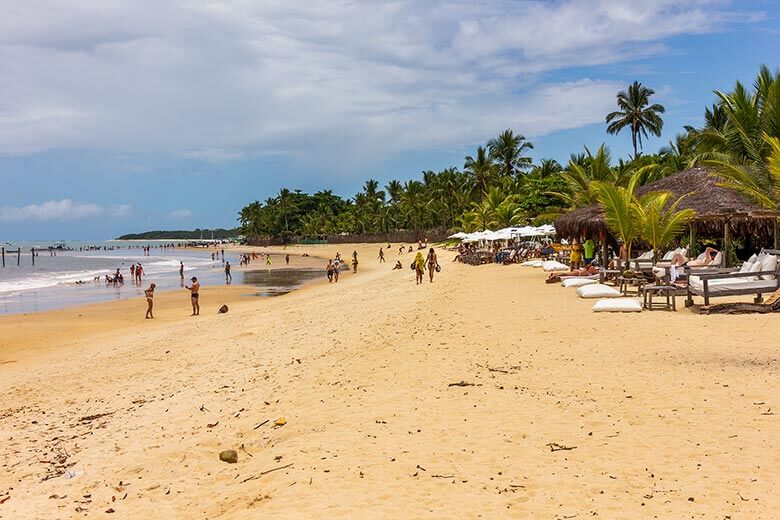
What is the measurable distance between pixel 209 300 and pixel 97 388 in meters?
18.5

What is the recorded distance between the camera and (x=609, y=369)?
739 centimetres

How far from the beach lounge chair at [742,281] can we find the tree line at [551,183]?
1.28 metres

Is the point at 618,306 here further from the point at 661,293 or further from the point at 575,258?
the point at 575,258

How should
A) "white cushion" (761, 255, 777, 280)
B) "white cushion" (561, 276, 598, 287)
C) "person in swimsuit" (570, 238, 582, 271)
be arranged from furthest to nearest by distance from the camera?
1. "person in swimsuit" (570, 238, 582, 271)
2. "white cushion" (561, 276, 598, 287)
3. "white cushion" (761, 255, 777, 280)

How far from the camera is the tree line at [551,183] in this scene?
14375 mm

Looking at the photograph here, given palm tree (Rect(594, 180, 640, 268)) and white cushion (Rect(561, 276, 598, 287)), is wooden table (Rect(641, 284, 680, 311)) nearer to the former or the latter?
palm tree (Rect(594, 180, 640, 268))

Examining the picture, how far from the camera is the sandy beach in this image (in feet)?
14.4

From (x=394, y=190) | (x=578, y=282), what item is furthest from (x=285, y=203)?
(x=578, y=282)

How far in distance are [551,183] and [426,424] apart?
36055mm

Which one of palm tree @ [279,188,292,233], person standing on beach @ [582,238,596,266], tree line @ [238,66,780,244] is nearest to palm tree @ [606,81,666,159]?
tree line @ [238,66,780,244]

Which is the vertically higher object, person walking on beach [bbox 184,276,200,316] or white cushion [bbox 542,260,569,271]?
white cushion [bbox 542,260,569,271]

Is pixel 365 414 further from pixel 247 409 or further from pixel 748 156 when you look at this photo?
pixel 748 156

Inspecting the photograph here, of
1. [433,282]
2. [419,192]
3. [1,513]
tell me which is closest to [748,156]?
[433,282]

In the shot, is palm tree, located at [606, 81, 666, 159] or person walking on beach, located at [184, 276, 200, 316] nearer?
person walking on beach, located at [184, 276, 200, 316]
